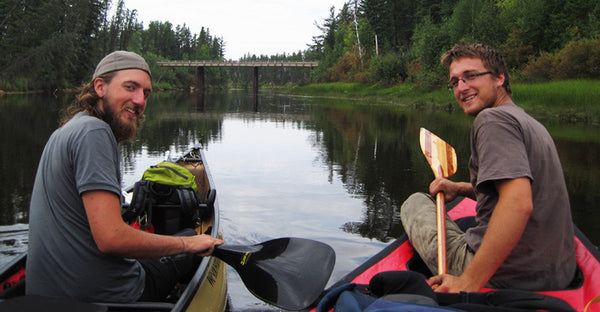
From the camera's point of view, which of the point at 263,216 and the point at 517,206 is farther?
the point at 263,216

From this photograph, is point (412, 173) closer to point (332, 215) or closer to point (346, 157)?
point (346, 157)

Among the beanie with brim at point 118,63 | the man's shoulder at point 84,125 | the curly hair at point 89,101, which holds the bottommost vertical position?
the man's shoulder at point 84,125

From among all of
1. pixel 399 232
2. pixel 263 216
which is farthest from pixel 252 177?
pixel 399 232

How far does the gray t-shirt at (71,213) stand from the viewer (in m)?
2.28

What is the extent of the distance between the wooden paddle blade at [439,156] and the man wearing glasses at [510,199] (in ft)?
5.93

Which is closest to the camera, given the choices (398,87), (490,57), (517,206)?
(517,206)

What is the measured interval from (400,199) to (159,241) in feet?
18.4

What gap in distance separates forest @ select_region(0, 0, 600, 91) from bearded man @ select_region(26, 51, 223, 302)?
23434mm

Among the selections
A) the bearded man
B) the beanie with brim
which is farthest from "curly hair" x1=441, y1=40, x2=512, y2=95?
the bearded man

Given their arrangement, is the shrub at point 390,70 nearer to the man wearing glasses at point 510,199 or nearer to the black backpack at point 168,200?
the black backpack at point 168,200

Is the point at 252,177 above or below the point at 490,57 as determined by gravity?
below

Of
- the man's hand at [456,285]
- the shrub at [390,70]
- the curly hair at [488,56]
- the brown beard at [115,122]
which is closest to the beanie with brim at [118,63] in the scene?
the brown beard at [115,122]

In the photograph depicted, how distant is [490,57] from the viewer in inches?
118

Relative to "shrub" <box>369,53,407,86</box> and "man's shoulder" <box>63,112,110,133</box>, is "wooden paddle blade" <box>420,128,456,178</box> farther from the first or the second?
"shrub" <box>369,53,407,86</box>
